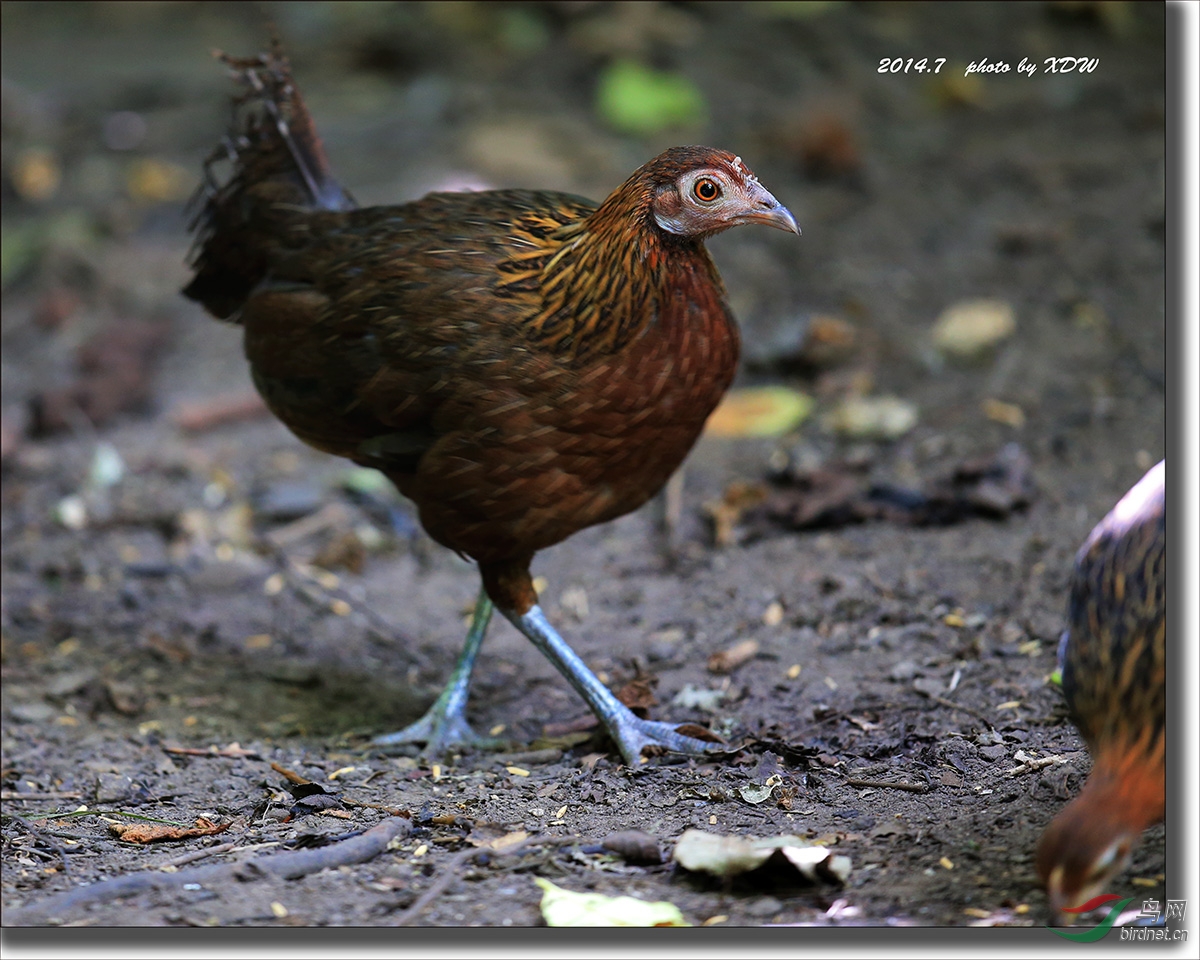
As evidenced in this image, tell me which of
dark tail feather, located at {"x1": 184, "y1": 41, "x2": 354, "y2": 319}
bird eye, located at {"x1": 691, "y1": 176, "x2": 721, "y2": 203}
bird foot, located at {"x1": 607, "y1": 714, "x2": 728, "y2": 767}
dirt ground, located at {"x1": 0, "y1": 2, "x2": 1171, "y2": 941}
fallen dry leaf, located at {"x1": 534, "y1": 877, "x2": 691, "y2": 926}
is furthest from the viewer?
dark tail feather, located at {"x1": 184, "y1": 41, "x2": 354, "y2": 319}

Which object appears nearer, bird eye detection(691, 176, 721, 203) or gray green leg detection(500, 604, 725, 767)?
bird eye detection(691, 176, 721, 203)

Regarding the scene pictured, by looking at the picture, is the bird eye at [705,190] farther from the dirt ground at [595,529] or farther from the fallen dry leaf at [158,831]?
the fallen dry leaf at [158,831]

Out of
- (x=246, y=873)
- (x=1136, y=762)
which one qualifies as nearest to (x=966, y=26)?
(x=1136, y=762)

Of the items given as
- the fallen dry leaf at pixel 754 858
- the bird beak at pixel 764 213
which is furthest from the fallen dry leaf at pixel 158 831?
the bird beak at pixel 764 213

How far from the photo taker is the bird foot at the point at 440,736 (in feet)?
13.5

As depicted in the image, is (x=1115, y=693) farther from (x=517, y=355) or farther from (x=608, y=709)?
(x=517, y=355)

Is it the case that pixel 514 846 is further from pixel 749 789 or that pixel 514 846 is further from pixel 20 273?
pixel 20 273

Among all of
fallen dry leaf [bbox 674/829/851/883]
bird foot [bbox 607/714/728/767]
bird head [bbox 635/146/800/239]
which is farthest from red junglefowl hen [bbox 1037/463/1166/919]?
bird head [bbox 635/146/800/239]

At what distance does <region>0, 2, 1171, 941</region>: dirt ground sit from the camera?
3152 millimetres

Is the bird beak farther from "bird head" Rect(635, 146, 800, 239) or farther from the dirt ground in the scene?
the dirt ground

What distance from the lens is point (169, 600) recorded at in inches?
202

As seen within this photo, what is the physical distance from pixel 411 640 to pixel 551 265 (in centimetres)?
177

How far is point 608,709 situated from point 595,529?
1634 millimetres

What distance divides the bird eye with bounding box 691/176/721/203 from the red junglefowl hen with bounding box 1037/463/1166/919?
4.57 ft
